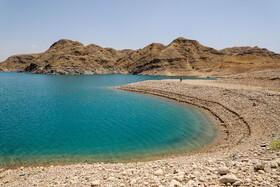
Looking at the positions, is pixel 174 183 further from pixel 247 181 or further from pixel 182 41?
pixel 182 41

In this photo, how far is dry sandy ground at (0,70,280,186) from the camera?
641 centimetres

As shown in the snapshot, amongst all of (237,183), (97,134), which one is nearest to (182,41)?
(97,134)

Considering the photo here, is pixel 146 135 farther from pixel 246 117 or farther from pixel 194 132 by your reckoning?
pixel 246 117

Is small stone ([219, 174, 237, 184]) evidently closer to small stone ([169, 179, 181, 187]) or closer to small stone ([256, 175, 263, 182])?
small stone ([256, 175, 263, 182])

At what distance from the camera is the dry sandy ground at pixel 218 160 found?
6.41 metres

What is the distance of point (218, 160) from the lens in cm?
884

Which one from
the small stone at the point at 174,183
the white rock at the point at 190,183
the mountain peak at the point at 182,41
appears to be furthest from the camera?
the mountain peak at the point at 182,41

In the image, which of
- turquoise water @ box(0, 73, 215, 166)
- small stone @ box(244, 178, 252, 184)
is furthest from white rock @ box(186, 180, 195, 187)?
turquoise water @ box(0, 73, 215, 166)

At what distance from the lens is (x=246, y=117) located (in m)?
20.1

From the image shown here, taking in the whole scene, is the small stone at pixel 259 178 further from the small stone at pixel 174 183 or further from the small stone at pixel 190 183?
the small stone at pixel 174 183

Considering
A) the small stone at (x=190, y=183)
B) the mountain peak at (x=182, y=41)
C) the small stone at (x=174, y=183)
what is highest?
the mountain peak at (x=182, y=41)

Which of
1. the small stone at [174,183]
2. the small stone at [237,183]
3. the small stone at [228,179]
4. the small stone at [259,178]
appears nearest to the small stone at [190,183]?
the small stone at [174,183]

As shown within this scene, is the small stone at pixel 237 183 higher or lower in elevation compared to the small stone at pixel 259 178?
lower

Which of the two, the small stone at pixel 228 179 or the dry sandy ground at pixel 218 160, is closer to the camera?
the small stone at pixel 228 179
